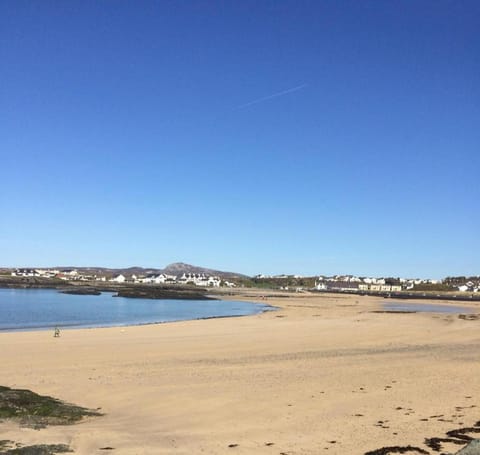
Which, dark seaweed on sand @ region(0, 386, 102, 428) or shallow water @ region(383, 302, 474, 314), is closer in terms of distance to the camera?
dark seaweed on sand @ region(0, 386, 102, 428)

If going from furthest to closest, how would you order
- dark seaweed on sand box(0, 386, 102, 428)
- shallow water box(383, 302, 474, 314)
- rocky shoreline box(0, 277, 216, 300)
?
rocky shoreline box(0, 277, 216, 300) < shallow water box(383, 302, 474, 314) < dark seaweed on sand box(0, 386, 102, 428)

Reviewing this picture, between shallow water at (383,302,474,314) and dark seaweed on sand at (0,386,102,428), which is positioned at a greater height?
dark seaweed on sand at (0,386,102,428)

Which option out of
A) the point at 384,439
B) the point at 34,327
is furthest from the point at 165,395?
the point at 34,327

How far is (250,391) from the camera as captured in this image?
430 inches

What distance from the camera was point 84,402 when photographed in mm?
10227

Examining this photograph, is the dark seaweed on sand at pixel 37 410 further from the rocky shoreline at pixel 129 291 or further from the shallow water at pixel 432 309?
the rocky shoreline at pixel 129 291

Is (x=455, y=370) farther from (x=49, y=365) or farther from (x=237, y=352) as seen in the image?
(x=49, y=365)

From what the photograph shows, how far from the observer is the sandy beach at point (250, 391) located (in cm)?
740

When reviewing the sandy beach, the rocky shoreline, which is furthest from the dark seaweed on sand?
the rocky shoreline

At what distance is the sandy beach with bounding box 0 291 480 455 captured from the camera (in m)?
7.40

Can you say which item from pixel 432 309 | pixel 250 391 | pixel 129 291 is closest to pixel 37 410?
pixel 250 391

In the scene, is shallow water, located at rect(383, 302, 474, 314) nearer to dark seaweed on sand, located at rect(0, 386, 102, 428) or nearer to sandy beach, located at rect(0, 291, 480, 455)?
sandy beach, located at rect(0, 291, 480, 455)

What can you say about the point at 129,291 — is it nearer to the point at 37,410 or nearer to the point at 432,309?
the point at 432,309

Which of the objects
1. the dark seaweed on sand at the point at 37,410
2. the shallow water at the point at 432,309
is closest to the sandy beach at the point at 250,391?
the dark seaweed on sand at the point at 37,410
